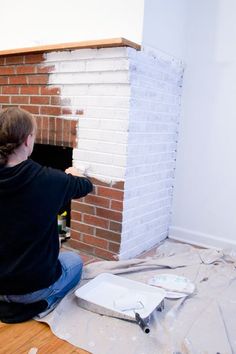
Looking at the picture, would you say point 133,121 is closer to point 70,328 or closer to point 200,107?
point 200,107

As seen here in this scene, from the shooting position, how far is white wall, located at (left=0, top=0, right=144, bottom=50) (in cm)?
192

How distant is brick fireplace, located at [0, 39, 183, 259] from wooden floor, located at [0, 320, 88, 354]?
29.2 inches

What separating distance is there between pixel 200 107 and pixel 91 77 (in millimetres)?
857

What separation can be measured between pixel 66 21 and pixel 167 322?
1.89m

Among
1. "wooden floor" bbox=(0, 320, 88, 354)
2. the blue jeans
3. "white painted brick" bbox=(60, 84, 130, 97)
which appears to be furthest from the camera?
"white painted brick" bbox=(60, 84, 130, 97)

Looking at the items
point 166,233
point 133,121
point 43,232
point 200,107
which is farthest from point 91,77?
point 166,233

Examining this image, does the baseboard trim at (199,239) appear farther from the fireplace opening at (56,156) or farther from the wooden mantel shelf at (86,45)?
the wooden mantel shelf at (86,45)

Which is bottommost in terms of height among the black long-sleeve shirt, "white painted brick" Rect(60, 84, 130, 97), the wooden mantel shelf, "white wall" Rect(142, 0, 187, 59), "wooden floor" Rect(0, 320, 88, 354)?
"wooden floor" Rect(0, 320, 88, 354)

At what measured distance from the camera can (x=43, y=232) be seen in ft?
4.72

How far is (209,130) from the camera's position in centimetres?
237

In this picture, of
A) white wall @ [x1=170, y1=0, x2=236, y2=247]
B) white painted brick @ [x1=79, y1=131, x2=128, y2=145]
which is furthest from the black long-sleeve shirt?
white wall @ [x1=170, y1=0, x2=236, y2=247]

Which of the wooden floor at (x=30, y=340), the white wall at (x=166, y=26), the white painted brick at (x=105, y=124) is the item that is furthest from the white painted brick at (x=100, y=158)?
the wooden floor at (x=30, y=340)

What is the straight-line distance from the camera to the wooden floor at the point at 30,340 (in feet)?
4.38

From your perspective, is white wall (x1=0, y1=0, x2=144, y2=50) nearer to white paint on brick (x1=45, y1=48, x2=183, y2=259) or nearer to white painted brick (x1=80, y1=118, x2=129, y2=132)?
white paint on brick (x1=45, y1=48, x2=183, y2=259)
